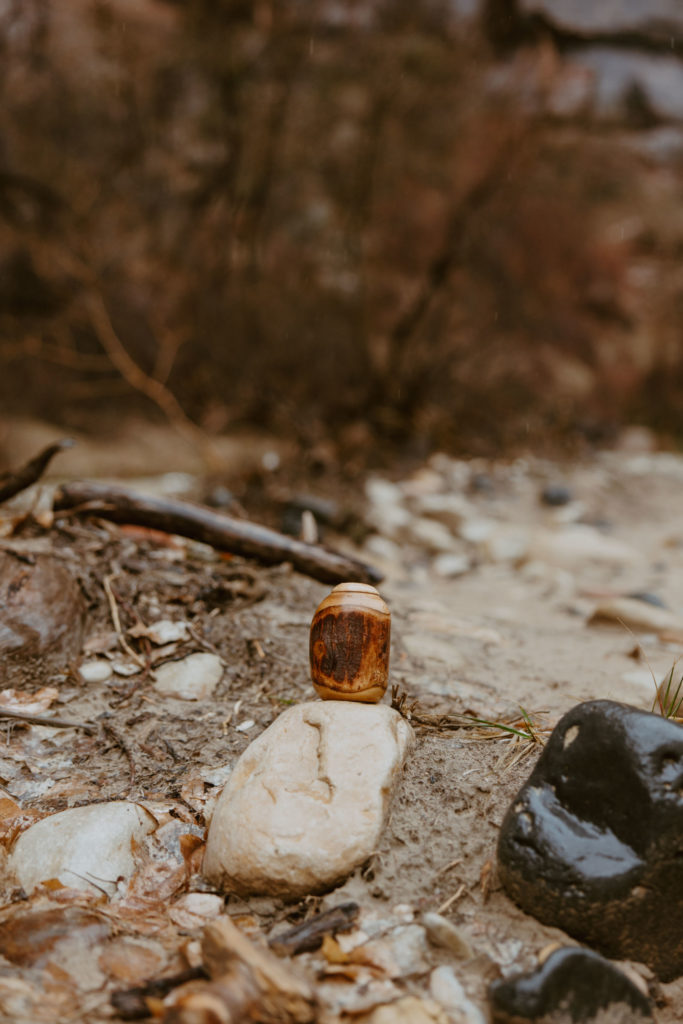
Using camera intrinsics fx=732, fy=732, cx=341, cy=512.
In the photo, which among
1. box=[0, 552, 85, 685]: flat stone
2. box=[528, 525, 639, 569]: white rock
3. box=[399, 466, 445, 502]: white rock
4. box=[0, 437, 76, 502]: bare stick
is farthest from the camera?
box=[399, 466, 445, 502]: white rock

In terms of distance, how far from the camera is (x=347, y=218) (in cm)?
506

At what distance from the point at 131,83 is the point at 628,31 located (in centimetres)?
363

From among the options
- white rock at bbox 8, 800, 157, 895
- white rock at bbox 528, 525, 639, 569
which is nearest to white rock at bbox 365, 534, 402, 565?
white rock at bbox 528, 525, 639, 569

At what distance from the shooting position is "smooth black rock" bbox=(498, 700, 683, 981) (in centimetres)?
129

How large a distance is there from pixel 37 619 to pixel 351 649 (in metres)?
0.97

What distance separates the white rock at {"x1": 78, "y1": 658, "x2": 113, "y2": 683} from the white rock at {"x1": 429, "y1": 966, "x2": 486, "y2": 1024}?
3.95 feet

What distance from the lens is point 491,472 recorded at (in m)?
4.92

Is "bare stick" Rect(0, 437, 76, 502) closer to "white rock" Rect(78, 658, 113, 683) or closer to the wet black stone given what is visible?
"white rock" Rect(78, 658, 113, 683)

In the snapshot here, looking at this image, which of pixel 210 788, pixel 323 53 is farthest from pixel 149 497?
pixel 323 53

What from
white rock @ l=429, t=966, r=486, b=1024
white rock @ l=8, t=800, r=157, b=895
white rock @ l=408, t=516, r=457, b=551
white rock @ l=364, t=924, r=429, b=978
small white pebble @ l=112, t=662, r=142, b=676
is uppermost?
white rock @ l=429, t=966, r=486, b=1024

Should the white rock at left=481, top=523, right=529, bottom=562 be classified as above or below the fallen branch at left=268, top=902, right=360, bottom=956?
below

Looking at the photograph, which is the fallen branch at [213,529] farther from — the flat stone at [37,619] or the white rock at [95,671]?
the white rock at [95,671]

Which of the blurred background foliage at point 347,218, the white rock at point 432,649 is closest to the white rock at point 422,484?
the blurred background foliage at point 347,218

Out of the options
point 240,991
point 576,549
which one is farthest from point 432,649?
point 576,549
